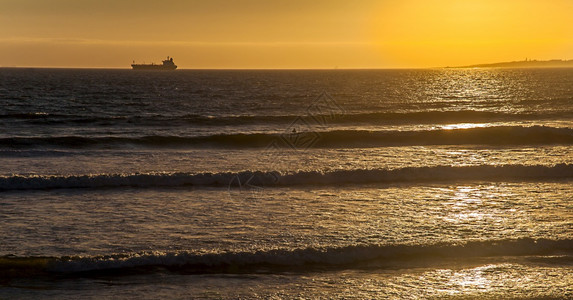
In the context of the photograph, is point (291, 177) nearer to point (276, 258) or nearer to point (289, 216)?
point (289, 216)

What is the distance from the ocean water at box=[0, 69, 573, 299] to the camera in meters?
9.54

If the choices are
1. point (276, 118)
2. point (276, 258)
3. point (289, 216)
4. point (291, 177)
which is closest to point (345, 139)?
point (291, 177)

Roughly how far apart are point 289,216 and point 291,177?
15.5 feet

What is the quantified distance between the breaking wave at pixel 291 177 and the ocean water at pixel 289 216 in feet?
0.19

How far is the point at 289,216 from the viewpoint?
1358 centimetres

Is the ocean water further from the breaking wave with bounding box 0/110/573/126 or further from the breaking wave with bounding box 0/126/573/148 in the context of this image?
the breaking wave with bounding box 0/110/573/126

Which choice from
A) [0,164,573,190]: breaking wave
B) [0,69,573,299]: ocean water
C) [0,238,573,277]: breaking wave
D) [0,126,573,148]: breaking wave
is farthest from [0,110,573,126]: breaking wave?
[0,238,573,277]: breaking wave

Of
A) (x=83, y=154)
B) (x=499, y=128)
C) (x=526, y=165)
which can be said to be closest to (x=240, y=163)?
(x=83, y=154)

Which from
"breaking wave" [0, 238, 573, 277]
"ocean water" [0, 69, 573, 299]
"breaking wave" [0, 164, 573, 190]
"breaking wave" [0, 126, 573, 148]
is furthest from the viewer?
"breaking wave" [0, 126, 573, 148]

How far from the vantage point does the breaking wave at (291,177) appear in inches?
688

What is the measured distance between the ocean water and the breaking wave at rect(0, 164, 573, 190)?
6 centimetres

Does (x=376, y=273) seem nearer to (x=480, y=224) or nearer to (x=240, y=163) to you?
(x=480, y=224)

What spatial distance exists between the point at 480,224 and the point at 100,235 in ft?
26.5

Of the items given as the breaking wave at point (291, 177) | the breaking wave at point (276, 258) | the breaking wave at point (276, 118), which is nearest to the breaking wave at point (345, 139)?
the breaking wave at point (276, 118)
